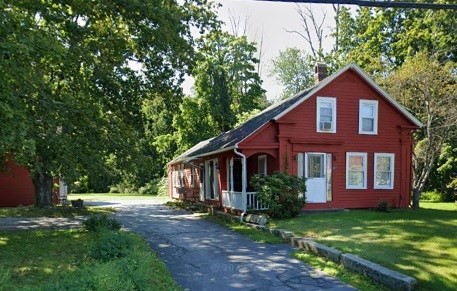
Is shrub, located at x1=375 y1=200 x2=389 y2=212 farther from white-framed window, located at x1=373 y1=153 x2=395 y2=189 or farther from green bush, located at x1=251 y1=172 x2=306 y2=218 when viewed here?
green bush, located at x1=251 y1=172 x2=306 y2=218

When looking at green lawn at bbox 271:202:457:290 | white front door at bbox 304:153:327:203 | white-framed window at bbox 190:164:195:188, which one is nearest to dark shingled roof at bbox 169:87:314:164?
white front door at bbox 304:153:327:203

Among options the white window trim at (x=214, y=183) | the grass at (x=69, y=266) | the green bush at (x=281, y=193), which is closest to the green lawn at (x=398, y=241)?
the green bush at (x=281, y=193)

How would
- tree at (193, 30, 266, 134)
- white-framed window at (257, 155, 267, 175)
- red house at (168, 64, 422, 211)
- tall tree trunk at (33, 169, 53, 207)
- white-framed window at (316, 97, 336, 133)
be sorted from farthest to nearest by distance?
tree at (193, 30, 266, 134) < tall tree trunk at (33, 169, 53, 207) < white-framed window at (257, 155, 267, 175) < white-framed window at (316, 97, 336, 133) < red house at (168, 64, 422, 211)

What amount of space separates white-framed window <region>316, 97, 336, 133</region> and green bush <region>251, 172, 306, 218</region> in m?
3.20

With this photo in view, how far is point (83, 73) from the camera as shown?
46.2ft

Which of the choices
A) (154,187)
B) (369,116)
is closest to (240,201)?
(369,116)

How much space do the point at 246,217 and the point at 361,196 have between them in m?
5.84

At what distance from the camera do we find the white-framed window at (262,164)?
1861cm

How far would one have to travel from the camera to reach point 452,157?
27.3m

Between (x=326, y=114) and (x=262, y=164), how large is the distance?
3633 millimetres

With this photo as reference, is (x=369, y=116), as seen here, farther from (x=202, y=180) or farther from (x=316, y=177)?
(x=202, y=180)

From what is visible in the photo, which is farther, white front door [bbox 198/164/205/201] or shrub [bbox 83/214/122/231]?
white front door [bbox 198/164/205/201]

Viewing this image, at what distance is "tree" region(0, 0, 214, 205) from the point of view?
28.2 ft

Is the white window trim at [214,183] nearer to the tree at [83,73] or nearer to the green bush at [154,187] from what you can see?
the tree at [83,73]
